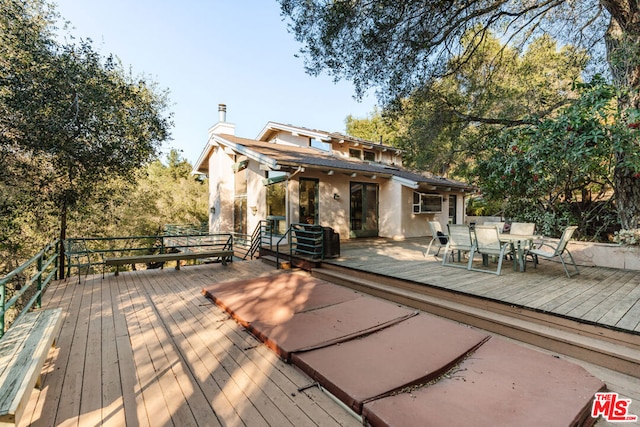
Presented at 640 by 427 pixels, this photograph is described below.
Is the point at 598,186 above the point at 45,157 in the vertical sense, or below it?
below

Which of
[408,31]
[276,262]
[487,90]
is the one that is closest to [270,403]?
A: [276,262]

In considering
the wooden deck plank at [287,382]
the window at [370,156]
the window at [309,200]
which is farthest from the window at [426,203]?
the wooden deck plank at [287,382]

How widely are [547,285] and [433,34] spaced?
17.8 ft

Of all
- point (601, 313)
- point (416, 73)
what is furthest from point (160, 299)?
point (416, 73)

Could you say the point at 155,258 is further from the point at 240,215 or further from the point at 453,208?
the point at 453,208

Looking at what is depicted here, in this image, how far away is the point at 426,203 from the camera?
10953 millimetres

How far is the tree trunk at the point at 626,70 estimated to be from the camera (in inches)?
183

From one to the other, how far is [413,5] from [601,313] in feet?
19.7

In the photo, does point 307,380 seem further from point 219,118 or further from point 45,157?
point 219,118

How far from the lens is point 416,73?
6766 mm

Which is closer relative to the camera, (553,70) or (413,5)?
(413,5)

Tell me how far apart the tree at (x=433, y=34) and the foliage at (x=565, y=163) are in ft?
2.21

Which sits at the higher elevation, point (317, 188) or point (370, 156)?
point (370, 156)
